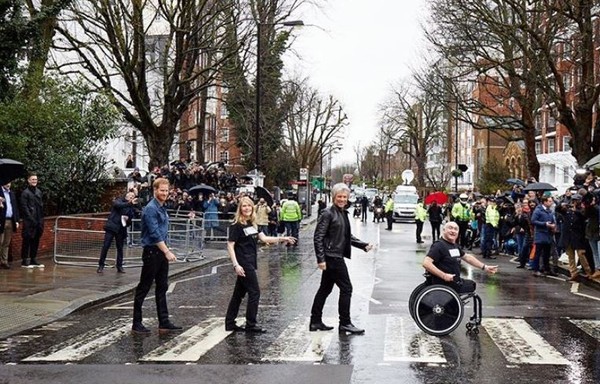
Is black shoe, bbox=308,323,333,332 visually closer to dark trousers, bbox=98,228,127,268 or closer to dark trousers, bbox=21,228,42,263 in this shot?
dark trousers, bbox=98,228,127,268

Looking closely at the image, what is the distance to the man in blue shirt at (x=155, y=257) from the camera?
10430 mm

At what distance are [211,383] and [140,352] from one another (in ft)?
6.01

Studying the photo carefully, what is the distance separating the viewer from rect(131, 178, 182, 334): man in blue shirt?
34.2ft

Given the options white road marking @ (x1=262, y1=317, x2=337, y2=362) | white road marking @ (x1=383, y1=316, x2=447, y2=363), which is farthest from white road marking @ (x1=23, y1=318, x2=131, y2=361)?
white road marking @ (x1=383, y1=316, x2=447, y2=363)

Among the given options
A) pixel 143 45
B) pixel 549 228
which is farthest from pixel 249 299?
pixel 143 45

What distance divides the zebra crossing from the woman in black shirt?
32cm

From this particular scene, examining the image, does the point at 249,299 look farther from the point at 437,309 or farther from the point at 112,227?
the point at 112,227

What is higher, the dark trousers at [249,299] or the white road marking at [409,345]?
the dark trousers at [249,299]

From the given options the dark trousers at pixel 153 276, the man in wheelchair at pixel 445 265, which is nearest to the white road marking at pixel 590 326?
the man in wheelchair at pixel 445 265

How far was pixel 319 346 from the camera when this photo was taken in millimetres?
9297

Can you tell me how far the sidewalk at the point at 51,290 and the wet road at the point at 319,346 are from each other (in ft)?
1.19

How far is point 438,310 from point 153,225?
3.75m

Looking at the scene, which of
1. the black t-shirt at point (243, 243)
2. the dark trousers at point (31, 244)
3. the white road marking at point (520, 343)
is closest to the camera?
the white road marking at point (520, 343)

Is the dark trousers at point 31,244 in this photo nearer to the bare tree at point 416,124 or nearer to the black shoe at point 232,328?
the black shoe at point 232,328
